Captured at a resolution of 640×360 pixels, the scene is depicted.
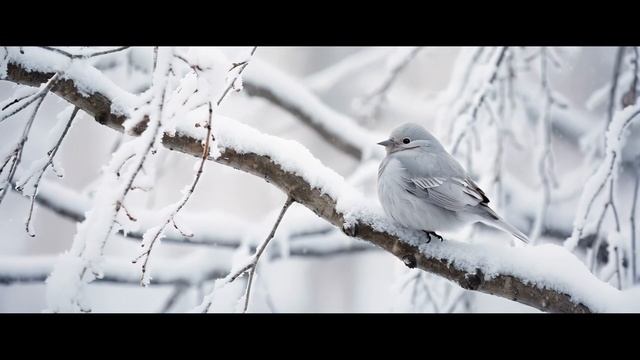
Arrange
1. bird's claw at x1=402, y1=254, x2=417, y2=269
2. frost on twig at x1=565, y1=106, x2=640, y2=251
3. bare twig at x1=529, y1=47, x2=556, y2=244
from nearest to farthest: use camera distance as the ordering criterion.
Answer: bird's claw at x1=402, y1=254, x2=417, y2=269 < frost on twig at x1=565, y1=106, x2=640, y2=251 < bare twig at x1=529, y1=47, x2=556, y2=244

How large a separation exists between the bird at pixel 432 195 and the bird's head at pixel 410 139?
0.06ft

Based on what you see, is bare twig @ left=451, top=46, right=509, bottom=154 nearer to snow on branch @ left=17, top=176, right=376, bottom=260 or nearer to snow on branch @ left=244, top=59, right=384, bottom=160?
snow on branch @ left=17, top=176, right=376, bottom=260

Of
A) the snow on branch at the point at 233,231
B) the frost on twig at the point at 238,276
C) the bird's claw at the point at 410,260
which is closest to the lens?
the frost on twig at the point at 238,276

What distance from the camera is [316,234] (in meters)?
3.79


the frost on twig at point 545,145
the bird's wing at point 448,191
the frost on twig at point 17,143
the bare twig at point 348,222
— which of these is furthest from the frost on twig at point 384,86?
the frost on twig at point 17,143

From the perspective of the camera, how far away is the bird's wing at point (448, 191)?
2.16 m

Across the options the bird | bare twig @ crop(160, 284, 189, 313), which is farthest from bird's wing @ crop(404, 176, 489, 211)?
bare twig @ crop(160, 284, 189, 313)

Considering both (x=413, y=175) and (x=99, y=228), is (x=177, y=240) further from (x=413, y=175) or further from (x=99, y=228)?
(x=99, y=228)

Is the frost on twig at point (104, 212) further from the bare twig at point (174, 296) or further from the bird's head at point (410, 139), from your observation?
the bare twig at point (174, 296)

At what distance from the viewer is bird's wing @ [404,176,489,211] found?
2.16 meters

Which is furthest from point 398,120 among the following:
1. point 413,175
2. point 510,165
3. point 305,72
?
point 413,175

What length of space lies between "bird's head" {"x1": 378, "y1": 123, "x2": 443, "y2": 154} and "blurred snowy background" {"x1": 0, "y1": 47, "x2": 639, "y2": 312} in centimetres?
12

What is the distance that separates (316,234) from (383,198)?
5.72 feet

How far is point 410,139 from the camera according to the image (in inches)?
98.7
